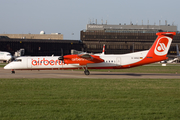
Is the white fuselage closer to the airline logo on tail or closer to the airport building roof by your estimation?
the airline logo on tail

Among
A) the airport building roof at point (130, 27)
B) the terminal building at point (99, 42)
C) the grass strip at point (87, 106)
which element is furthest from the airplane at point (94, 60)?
the airport building roof at point (130, 27)

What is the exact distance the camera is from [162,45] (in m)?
33.2

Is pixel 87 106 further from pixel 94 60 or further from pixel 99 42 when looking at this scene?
pixel 99 42

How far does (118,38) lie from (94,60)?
82.7 meters

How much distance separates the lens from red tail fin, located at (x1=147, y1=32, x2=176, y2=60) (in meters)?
33.0

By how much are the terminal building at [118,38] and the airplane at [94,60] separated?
231 ft

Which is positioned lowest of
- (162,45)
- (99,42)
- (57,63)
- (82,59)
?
(57,63)

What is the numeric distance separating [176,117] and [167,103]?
10.9 ft

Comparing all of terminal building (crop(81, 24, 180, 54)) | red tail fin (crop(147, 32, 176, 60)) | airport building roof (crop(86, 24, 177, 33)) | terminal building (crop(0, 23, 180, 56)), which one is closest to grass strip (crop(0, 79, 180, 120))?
red tail fin (crop(147, 32, 176, 60))

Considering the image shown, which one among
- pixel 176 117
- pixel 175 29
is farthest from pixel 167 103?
pixel 175 29

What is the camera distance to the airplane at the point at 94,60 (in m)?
32.9

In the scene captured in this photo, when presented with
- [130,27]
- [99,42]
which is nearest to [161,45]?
[99,42]

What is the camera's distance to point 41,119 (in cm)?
1073

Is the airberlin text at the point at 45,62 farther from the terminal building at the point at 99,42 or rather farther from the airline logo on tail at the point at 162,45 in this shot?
the terminal building at the point at 99,42
